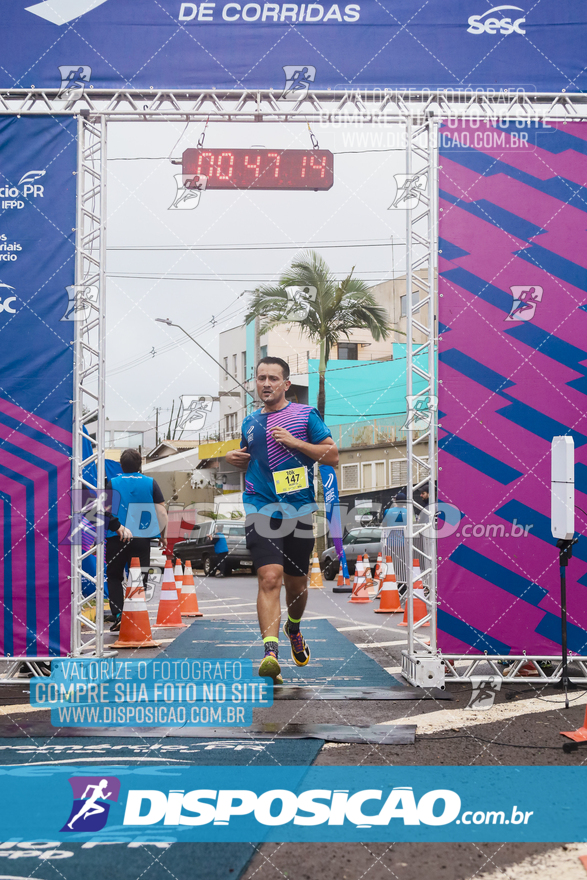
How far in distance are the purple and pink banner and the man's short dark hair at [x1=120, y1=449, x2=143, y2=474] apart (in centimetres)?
292

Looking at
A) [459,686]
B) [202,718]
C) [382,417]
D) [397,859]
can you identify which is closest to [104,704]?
[202,718]

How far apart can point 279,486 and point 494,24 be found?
3.91 metres

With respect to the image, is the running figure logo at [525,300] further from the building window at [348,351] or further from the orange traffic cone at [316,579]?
the building window at [348,351]

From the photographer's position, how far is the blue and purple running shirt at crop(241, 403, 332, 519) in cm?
625

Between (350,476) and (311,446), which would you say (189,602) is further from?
(350,476)

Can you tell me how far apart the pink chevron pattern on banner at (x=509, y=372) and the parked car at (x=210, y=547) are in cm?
A: 1570

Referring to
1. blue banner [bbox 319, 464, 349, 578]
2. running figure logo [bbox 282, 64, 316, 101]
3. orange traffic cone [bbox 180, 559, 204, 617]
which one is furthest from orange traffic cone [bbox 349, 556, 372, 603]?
running figure logo [bbox 282, 64, 316, 101]

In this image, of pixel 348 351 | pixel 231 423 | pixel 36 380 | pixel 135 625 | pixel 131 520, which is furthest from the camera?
pixel 348 351

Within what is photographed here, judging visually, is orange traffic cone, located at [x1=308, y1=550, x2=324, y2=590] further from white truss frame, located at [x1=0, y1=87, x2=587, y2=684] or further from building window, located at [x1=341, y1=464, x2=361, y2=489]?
building window, located at [x1=341, y1=464, x2=361, y2=489]

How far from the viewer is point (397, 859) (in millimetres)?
3064

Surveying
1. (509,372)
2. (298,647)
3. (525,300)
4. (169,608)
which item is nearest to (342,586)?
(169,608)

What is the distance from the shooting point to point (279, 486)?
618 centimetres

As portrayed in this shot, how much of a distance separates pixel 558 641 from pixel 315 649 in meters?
2.81

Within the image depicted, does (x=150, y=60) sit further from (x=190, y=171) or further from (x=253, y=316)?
(x=253, y=316)
